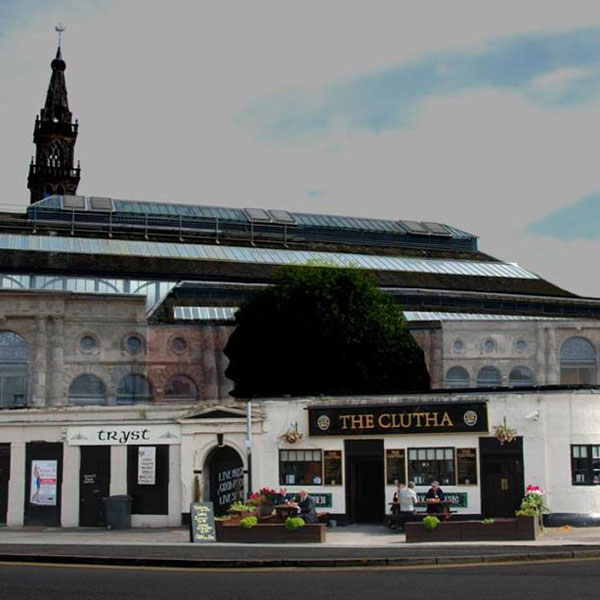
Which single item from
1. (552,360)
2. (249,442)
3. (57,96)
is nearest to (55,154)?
(57,96)

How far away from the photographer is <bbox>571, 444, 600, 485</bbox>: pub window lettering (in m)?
32.0

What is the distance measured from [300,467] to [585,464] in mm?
9074

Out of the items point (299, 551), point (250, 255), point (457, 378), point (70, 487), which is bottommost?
point (299, 551)

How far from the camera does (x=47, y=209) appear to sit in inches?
3027

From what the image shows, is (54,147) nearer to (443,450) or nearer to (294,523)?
(443,450)

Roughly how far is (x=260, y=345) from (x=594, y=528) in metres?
31.5

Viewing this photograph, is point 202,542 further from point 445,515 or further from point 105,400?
point 105,400

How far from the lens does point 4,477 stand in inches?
1442

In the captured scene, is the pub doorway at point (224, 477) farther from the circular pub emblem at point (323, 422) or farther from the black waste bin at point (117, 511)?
the circular pub emblem at point (323, 422)

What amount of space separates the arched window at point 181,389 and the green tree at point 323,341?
12.4 feet

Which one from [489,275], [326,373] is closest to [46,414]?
[326,373]

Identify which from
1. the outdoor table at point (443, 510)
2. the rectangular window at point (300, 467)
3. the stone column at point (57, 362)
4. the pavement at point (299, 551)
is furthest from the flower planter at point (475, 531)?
the stone column at point (57, 362)

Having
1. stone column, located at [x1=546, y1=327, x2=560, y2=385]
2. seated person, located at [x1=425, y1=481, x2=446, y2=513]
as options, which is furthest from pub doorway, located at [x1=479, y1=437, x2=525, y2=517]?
stone column, located at [x1=546, y1=327, x2=560, y2=385]

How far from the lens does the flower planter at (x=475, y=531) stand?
26.7 m
